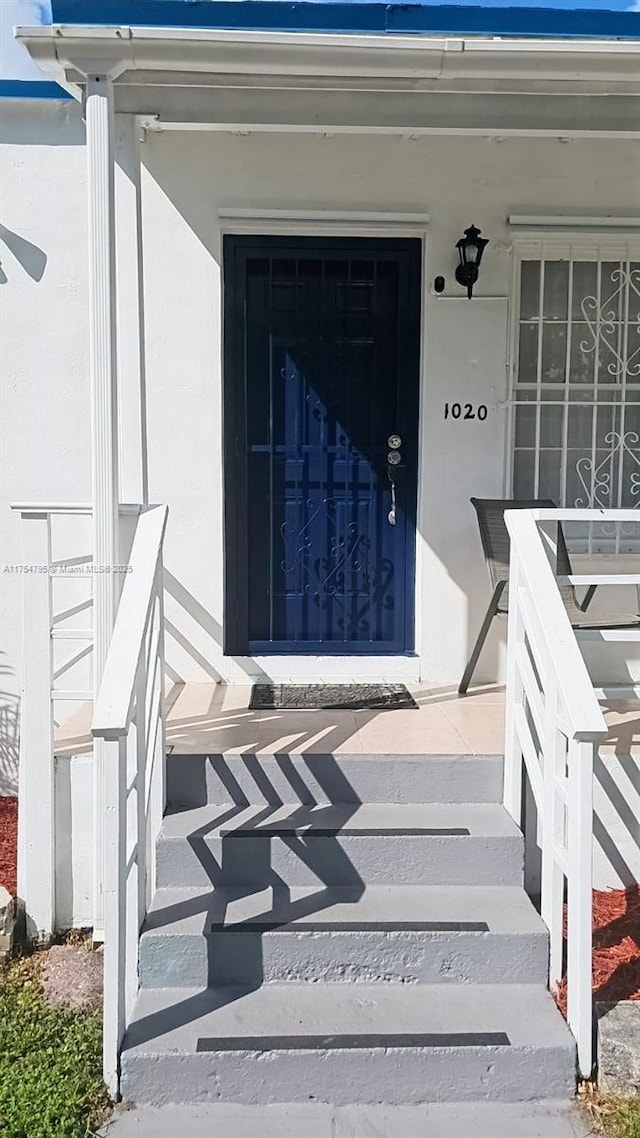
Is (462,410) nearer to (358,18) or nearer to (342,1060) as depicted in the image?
(358,18)

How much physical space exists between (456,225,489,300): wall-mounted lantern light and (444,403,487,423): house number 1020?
53cm

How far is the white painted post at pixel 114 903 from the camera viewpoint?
98.2 inches

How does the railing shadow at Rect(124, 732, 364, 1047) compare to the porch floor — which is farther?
the porch floor

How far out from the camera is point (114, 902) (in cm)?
248

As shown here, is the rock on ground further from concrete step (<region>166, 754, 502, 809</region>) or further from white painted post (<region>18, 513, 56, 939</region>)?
concrete step (<region>166, 754, 502, 809</region>)

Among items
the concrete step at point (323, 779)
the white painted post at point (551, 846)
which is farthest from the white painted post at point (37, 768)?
the white painted post at point (551, 846)

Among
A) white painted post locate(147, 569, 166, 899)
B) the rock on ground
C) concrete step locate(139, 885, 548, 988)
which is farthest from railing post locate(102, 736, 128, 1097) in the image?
white painted post locate(147, 569, 166, 899)

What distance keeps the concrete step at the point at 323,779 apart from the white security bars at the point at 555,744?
155mm

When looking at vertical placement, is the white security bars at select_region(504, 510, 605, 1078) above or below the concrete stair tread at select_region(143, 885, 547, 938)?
above

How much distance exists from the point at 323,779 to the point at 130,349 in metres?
2.02

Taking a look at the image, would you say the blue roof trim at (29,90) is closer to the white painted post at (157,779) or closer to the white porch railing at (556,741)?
the white painted post at (157,779)

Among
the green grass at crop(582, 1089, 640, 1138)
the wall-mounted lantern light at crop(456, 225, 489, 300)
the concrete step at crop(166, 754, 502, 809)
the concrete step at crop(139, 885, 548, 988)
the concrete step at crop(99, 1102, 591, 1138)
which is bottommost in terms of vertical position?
the concrete step at crop(99, 1102, 591, 1138)

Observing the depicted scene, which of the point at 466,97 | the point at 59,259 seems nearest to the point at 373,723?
the point at 466,97

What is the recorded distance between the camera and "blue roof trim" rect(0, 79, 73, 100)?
4.33m
